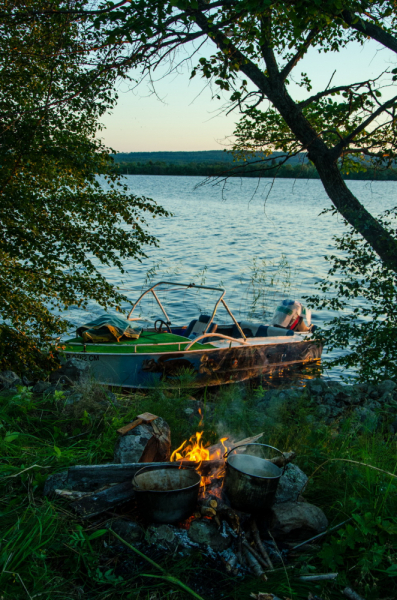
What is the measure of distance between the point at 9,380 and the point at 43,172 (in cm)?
302

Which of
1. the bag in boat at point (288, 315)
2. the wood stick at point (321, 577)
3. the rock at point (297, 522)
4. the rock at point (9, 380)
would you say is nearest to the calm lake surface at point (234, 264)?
the bag in boat at point (288, 315)

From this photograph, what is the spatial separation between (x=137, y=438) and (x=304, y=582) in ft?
5.25

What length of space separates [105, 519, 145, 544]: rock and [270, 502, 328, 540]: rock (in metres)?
0.91

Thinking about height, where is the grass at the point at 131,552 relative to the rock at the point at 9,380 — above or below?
above

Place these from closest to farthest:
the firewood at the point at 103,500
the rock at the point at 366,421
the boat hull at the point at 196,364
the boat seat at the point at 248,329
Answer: the firewood at the point at 103,500 < the rock at the point at 366,421 < the boat hull at the point at 196,364 < the boat seat at the point at 248,329

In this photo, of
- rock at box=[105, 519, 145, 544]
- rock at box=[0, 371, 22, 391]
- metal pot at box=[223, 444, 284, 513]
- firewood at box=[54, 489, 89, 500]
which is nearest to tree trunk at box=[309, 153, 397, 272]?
metal pot at box=[223, 444, 284, 513]

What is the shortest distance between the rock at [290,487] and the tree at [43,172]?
3738 millimetres

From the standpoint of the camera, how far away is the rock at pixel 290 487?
11.7ft

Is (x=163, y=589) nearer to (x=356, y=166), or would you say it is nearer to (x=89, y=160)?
(x=89, y=160)

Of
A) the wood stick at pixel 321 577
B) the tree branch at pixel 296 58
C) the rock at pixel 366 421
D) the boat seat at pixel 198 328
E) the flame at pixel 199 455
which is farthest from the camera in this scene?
the boat seat at pixel 198 328

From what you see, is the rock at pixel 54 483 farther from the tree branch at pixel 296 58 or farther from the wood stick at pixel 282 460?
the tree branch at pixel 296 58

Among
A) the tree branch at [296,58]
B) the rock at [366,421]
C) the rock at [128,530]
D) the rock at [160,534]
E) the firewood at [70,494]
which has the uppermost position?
the tree branch at [296,58]

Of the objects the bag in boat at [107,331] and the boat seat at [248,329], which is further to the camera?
the boat seat at [248,329]

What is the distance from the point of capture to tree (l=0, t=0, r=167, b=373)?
19.7 feet
